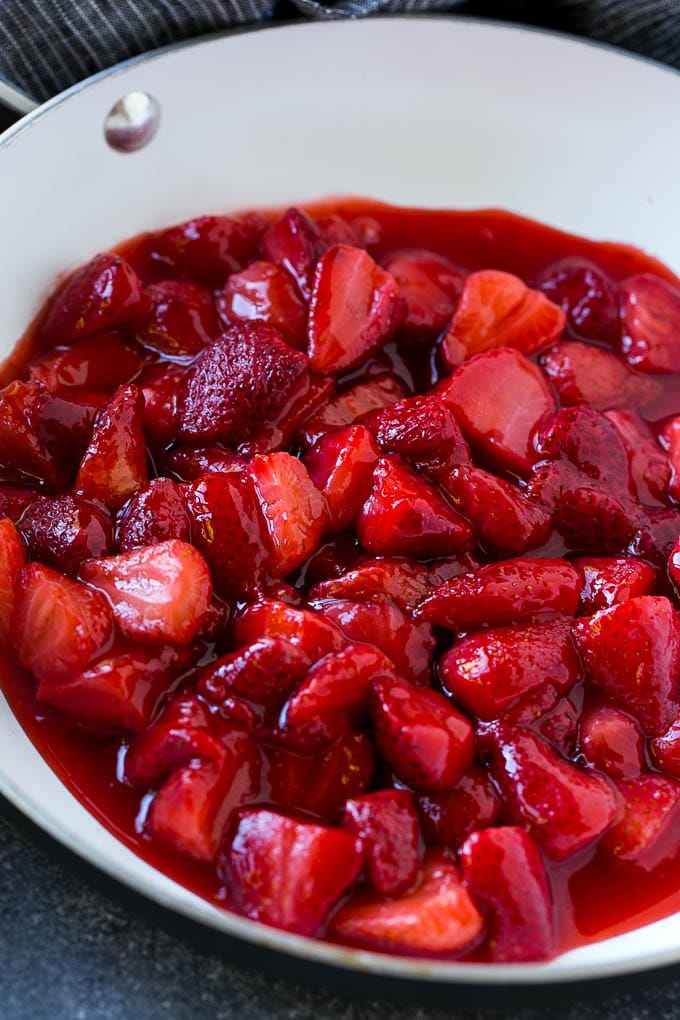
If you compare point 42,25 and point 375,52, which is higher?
point 42,25

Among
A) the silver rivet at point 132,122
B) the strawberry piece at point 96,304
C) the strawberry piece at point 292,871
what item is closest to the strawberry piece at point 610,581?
the strawberry piece at point 292,871

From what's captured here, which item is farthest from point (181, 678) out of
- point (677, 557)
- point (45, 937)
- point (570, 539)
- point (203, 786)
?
point (677, 557)

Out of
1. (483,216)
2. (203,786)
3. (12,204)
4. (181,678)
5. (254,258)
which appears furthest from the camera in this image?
(483,216)

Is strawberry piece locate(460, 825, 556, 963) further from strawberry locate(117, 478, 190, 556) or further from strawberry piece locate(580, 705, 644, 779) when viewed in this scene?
strawberry locate(117, 478, 190, 556)

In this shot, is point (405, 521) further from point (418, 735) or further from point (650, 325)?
point (650, 325)

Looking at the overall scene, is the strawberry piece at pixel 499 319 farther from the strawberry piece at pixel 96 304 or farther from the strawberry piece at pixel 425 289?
the strawberry piece at pixel 96 304

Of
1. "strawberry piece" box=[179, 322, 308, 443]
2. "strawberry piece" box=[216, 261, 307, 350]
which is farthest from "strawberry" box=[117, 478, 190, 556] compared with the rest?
"strawberry piece" box=[216, 261, 307, 350]

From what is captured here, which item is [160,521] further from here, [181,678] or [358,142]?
[358,142]
